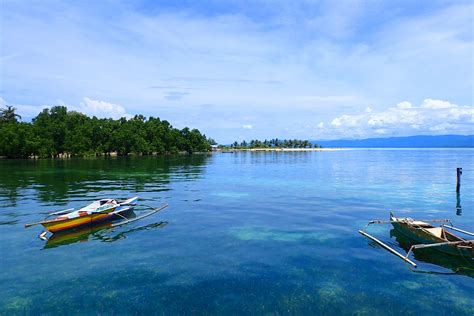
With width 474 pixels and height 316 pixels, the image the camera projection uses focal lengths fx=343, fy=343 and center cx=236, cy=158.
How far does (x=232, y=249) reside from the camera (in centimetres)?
2486

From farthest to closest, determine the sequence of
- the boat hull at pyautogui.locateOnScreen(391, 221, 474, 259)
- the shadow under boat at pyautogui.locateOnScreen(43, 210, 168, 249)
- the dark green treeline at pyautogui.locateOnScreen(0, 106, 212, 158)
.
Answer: the dark green treeline at pyautogui.locateOnScreen(0, 106, 212, 158) < the shadow under boat at pyautogui.locateOnScreen(43, 210, 168, 249) < the boat hull at pyautogui.locateOnScreen(391, 221, 474, 259)

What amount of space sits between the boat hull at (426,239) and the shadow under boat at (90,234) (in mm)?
20581

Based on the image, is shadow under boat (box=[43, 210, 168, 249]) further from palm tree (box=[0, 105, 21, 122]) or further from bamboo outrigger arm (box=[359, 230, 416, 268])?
palm tree (box=[0, 105, 21, 122])

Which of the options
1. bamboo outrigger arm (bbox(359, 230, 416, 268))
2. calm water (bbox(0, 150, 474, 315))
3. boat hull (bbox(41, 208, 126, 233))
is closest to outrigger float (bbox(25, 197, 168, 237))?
boat hull (bbox(41, 208, 126, 233))

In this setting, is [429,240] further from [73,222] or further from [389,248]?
[73,222]

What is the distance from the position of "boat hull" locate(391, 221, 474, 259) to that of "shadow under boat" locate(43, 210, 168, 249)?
67.5 feet

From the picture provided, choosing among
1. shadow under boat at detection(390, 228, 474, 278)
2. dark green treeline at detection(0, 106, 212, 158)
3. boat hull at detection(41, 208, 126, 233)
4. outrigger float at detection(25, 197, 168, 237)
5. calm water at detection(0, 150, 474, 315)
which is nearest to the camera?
calm water at detection(0, 150, 474, 315)

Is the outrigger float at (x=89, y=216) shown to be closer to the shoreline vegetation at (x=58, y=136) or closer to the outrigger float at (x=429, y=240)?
the outrigger float at (x=429, y=240)

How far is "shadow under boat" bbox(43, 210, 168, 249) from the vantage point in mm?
26858

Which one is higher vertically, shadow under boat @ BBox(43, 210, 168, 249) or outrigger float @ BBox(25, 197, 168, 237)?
outrigger float @ BBox(25, 197, 168, 237)

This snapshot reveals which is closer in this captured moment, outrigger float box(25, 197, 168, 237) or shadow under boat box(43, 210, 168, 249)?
shadow under boat box(43, 210, 168, 249)

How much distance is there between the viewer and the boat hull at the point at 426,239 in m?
21.9

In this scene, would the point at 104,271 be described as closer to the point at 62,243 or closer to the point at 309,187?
the point at 62,243

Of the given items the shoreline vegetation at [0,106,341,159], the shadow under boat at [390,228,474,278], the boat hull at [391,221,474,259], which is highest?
the shoreline vegetation at [0,106,341,159]
